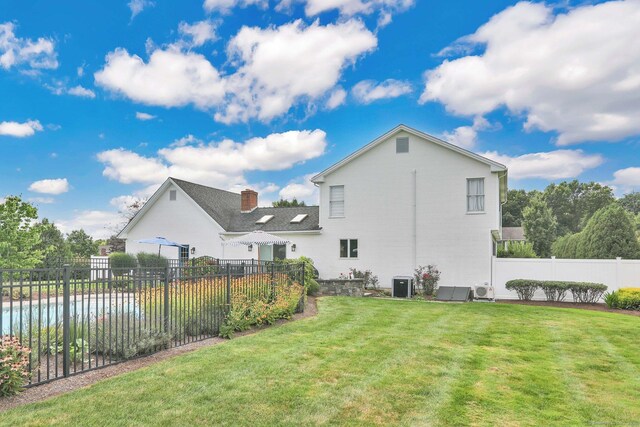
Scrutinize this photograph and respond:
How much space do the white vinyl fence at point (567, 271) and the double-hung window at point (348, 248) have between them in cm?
652

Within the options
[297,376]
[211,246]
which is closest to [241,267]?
[297,376]

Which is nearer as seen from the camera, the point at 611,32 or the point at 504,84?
the point at 611,32

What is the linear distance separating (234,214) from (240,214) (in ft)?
1.32

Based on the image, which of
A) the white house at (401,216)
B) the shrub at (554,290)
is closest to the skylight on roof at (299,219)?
the white house at (401,216)

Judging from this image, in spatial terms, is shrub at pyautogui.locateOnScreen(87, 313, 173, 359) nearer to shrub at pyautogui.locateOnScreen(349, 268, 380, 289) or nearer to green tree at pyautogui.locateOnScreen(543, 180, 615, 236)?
shrub at pyautogui.locateOnScreen(349, 268, 380, 289)

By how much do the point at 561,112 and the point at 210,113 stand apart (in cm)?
1759

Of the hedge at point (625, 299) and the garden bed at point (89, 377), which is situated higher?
the garden bed at point (89, 377)

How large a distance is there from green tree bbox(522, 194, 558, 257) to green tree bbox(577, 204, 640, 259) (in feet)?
68.4

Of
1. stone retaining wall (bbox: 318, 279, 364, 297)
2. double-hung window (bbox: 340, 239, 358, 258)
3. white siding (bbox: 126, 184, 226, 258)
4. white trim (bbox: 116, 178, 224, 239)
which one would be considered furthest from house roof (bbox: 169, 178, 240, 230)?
stone retaining wall (bbox: 318, 279, 364, 297)

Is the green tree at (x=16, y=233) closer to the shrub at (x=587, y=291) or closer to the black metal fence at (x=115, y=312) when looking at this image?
the black metal fence at (x=115, y=312)

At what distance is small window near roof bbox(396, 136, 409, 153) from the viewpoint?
2062 centimetres

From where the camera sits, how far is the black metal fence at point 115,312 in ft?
19.4

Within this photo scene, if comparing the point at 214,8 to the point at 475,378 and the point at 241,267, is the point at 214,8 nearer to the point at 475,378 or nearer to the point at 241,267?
the point at 241,267

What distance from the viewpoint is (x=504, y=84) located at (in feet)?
56.1
